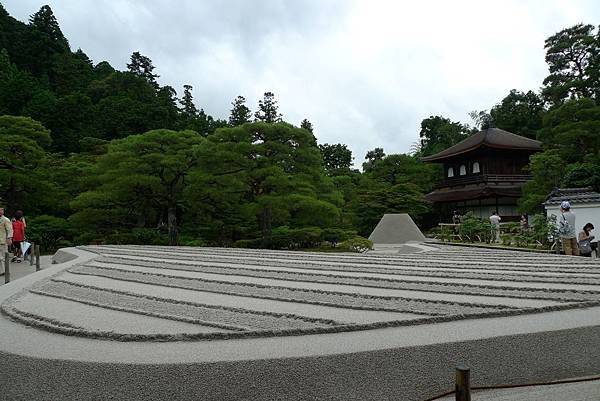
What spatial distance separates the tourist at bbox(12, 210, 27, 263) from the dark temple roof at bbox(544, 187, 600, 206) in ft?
38.6

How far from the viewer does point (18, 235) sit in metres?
9.69

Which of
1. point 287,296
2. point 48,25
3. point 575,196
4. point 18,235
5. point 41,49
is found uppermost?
point 48,25

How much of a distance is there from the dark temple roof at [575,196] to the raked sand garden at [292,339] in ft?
21.6

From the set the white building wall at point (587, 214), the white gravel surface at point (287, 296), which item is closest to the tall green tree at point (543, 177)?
the white building wall at point (587, 214)

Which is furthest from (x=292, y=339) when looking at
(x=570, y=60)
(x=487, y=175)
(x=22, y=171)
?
(x=570, y=60)

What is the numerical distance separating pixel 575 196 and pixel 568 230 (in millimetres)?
3272

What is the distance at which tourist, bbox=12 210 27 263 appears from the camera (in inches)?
370

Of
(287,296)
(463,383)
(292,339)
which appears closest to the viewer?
(463,383)

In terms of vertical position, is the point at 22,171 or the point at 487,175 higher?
the point at 487,175

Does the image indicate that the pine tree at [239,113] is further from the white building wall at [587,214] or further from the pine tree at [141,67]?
the white building wall at [587,214]

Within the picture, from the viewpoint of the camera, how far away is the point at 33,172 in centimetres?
1599

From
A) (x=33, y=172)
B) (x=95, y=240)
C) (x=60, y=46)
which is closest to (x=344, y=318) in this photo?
(x=95, y=240)

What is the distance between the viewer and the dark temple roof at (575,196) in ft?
32.5

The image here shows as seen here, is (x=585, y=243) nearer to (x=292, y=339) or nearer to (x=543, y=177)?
(x=292, y=339)
